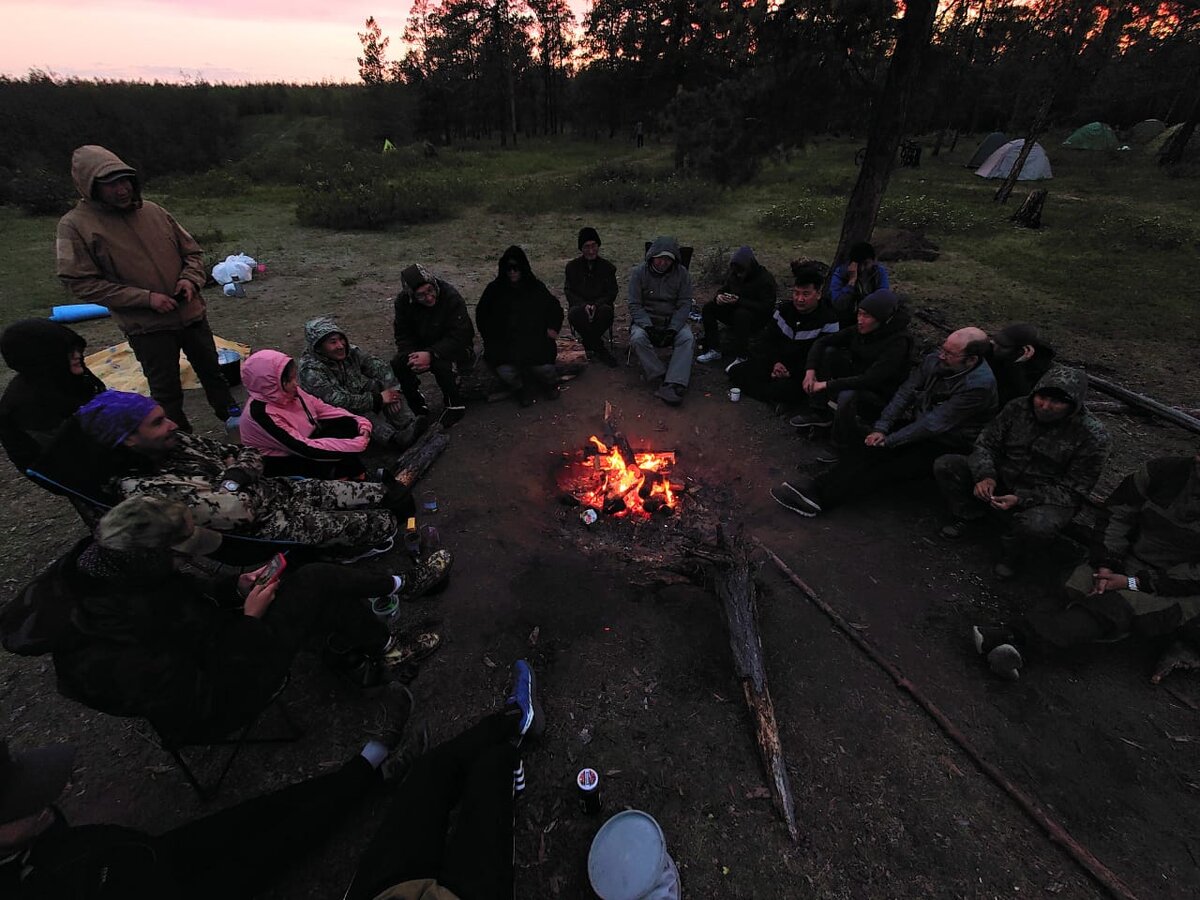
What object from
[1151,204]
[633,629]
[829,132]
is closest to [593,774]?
[633,629]

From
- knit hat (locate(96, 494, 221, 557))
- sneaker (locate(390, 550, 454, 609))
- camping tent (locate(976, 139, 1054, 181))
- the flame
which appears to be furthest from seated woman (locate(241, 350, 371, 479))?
camping tent (locate(976, 139, 1054, 181))

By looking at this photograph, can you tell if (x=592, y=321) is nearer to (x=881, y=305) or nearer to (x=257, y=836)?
(x=881, y=305)

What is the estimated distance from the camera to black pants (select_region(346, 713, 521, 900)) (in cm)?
240

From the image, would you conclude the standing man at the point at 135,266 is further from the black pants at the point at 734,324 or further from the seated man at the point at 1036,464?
the seated man at the point at 1036,464

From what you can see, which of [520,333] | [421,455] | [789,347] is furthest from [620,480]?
[789,347]

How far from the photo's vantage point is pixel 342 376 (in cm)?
575

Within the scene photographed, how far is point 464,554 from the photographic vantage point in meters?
4.90

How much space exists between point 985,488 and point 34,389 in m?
7.64

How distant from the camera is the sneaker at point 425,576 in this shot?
429 centimetres

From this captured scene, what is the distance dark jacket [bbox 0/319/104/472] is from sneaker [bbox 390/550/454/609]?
272 centimetres

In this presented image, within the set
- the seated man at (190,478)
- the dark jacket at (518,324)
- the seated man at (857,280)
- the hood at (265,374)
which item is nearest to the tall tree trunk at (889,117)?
the seated man at (857,280)

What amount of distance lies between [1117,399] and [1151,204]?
60.1 ft

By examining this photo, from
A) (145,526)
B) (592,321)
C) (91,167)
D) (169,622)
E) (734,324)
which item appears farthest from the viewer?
(734,324)

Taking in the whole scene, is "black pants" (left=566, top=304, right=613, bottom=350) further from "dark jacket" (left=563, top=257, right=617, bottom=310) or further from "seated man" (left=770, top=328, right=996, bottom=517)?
"seated man" (left=770, top=328, right=996, bottom=517)
